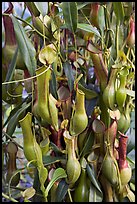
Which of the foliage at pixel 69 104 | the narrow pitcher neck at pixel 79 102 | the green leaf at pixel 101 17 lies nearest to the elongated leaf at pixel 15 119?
the foliage at pixel 69 104

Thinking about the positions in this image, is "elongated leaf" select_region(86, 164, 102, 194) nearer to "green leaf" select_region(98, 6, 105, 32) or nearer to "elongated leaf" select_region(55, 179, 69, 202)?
"elongated leaf" select_region(55, 179, 69, 202)

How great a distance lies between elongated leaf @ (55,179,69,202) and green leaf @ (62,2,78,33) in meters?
0.28

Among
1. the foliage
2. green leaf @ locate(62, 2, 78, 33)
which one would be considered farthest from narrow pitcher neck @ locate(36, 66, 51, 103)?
green leaf @ locate(62, 2, 78, 33)

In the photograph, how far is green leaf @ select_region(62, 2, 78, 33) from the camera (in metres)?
0.57

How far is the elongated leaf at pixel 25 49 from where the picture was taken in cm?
56

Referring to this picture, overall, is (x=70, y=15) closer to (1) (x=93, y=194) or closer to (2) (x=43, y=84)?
(2) (x=43, y=84)

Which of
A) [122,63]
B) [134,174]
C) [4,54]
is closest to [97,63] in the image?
[122,63]

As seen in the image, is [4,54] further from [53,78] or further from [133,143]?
[133,143]

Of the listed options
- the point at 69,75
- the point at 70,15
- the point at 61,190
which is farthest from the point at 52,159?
the point at 70,15

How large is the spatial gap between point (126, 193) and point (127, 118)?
0.15 metres

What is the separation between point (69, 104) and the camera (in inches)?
24.5

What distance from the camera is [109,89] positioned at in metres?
0.61

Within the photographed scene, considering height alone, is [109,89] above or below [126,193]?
above

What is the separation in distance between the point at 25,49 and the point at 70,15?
10 centimetres
